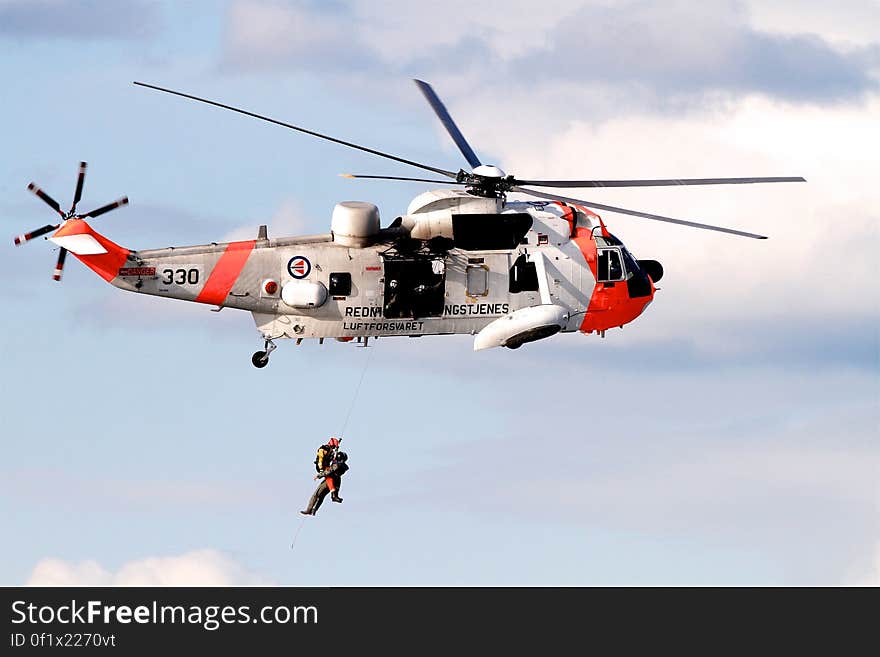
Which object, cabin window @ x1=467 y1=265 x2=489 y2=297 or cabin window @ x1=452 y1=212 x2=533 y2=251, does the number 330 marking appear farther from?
cabin window @ x1=467 y1=265 x2=489 y2=297

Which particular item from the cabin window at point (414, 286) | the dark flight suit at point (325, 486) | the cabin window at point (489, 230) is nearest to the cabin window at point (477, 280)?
the cabin window at point (489, 230)

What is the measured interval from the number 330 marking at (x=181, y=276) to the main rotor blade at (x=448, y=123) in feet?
28.5

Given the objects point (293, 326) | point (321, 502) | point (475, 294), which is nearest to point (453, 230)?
point (475, 294)

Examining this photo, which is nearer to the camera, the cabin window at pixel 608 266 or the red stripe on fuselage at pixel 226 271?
the red stripe on fuselage at pixel 226 271

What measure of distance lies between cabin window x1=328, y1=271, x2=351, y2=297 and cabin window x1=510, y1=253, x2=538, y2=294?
4.83 metres

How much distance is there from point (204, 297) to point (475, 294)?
25.6ft

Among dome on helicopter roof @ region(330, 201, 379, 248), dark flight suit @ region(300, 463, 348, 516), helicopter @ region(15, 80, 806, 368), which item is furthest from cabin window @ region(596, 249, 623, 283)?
dark flight suit @ region(300, 463, 348, 516)

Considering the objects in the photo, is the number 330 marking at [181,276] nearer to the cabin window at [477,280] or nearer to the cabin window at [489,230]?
the cabin window at [489,230]

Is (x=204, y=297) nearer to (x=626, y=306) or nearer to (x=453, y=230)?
(x=453, y=230)

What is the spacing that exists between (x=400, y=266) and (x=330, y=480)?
6.47m

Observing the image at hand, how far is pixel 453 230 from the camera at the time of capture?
53469 millimetres

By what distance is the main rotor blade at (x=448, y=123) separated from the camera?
55000 millimetres

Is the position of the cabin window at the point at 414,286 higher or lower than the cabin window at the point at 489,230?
lower

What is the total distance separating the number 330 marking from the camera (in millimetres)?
52844
